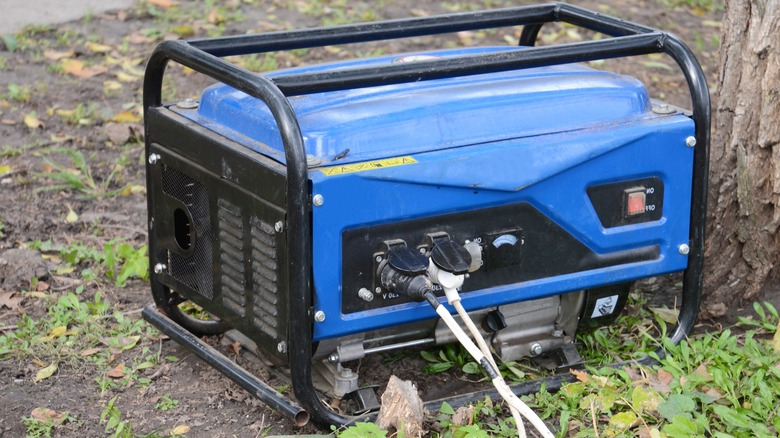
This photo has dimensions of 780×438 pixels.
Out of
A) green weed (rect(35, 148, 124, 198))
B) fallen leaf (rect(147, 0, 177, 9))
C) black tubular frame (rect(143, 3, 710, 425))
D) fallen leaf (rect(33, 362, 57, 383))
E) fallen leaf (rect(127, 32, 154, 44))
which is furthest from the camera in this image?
fallen leaf (rect(147, 0, 177, 9))

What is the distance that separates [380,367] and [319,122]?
0.80m

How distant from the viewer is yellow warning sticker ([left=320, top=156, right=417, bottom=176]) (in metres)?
2.36

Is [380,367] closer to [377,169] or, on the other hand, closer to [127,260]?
[377,169]

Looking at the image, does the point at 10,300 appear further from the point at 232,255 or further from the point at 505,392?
the point at 505,392

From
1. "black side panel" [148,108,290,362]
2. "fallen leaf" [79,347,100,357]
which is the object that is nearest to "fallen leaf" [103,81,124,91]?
"fallen leaf" [79,347,100,357]

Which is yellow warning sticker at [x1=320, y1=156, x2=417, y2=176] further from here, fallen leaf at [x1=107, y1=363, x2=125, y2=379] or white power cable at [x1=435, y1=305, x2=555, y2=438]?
fallen leaf at [x1=107, y1=363, x2=125, y2=379]

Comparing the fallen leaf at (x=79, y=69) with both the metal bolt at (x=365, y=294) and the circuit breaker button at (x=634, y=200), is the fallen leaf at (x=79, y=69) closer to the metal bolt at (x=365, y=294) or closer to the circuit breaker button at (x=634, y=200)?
the metal bolt at (x=365, y=294)

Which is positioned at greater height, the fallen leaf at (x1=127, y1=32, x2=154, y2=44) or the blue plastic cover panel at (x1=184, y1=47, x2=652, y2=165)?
the blue plastic cover panel at (x1=184, y1=47, x2=652, y2=165)

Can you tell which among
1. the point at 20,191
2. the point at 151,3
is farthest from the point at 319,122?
the point at 151,3

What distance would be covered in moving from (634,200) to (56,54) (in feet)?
11.2

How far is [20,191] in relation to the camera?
405cm

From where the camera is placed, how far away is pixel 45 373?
2947 millimetres

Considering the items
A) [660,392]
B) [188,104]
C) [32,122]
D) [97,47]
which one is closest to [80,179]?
[32,122]

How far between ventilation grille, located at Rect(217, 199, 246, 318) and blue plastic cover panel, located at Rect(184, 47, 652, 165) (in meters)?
0.17
